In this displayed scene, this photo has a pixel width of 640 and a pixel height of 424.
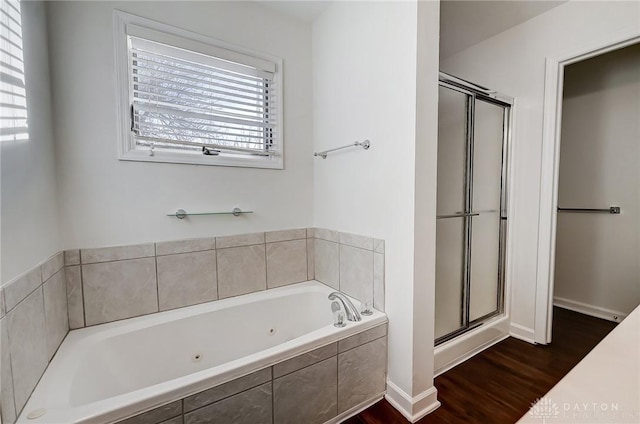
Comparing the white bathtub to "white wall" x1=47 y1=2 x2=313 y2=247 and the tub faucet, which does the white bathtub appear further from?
"white wall" x1=47 y1=2 x2=313 y2=247

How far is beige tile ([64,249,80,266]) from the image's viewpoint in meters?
1.43

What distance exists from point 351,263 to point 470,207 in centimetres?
105

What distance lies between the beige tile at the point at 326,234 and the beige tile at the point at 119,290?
1147mm

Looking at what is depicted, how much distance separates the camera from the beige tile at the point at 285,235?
204cm

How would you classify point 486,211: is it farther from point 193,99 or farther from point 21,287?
point 21,287

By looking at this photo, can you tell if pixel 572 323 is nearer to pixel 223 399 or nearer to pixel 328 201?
pixel 328 201

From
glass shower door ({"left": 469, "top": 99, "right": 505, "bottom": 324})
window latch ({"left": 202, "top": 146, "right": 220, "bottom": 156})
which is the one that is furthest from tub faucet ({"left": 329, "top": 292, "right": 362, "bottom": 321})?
window latch ({"left": 202, "top": 146, "right": 220, "bottom": 156})

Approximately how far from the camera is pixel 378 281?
162 cm

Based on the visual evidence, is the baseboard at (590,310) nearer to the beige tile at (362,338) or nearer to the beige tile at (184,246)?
the beige tile at (362,338)

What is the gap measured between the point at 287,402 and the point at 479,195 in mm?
1972

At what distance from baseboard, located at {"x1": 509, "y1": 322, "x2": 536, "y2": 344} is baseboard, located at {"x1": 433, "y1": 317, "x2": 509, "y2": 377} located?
5 cm

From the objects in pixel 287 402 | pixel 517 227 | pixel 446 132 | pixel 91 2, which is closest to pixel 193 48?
pixel 91 2

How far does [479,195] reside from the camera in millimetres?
2150

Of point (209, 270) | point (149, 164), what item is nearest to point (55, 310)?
Result: point (209, 270)
